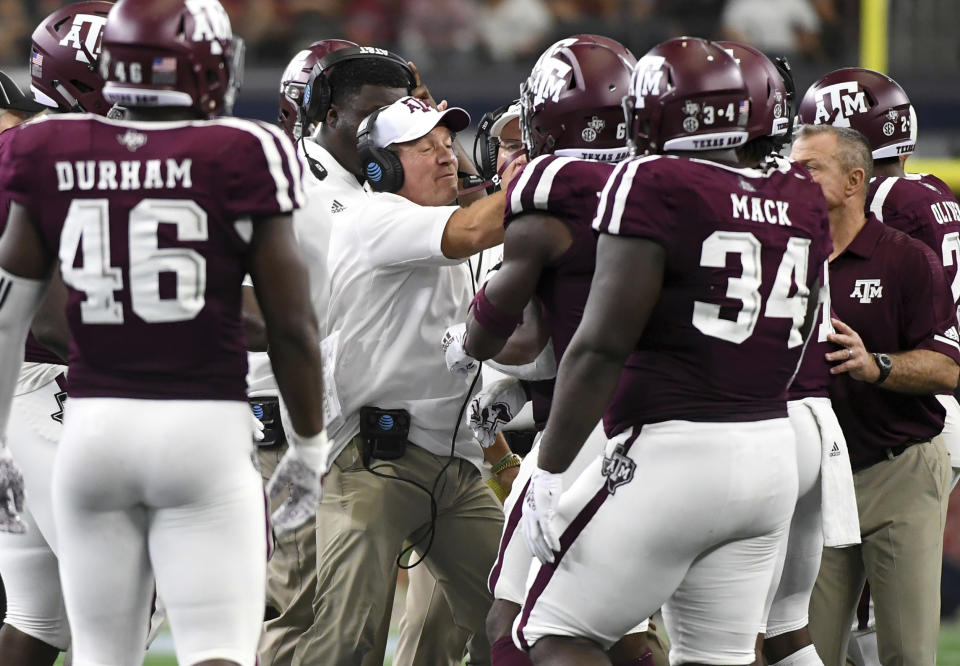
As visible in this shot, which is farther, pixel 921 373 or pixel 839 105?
pixel 839 105

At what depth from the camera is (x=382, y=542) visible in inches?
146

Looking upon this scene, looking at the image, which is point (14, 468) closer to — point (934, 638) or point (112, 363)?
point (112, 363)

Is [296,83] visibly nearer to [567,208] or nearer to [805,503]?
[567,208]

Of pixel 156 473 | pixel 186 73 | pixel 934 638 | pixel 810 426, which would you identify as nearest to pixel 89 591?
pixel 156 473

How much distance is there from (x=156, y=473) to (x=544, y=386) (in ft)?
3.94

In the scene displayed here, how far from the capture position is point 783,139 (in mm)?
3703

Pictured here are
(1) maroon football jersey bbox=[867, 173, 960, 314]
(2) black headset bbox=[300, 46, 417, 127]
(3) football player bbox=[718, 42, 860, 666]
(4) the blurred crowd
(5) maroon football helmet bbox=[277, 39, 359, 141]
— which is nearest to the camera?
(3) football player bbox=[718, 42, 860, 666]

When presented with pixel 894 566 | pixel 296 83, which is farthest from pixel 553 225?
pixel 296 83

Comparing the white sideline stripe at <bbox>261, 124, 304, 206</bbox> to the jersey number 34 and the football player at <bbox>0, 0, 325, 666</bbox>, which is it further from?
the jersey number 34

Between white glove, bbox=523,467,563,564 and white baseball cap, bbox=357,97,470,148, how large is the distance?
50.3 inches

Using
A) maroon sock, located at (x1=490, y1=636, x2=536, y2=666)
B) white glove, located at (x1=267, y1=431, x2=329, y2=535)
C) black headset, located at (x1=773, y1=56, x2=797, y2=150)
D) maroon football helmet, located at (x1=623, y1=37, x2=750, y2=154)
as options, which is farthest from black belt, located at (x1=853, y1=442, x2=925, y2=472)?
white glove, located at (x1=267, y1=431, x2=329, y2=535)

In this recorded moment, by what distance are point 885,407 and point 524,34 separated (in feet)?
19.3

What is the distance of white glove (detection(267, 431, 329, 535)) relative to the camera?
274 centimetres

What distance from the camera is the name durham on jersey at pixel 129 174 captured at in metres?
2.48
